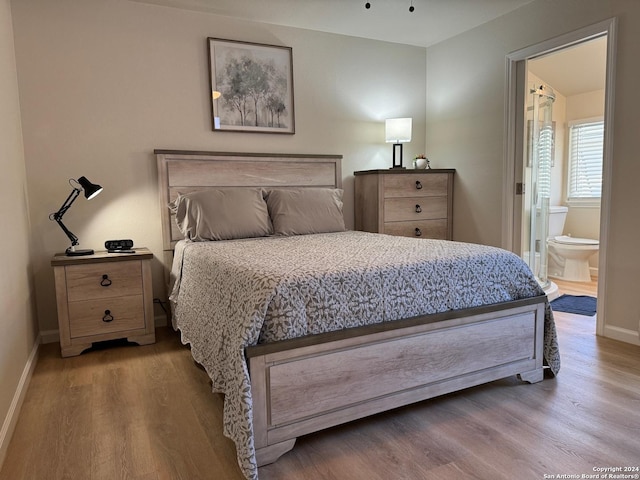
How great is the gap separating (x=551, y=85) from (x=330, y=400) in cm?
479

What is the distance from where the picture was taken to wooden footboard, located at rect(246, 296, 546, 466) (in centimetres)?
158

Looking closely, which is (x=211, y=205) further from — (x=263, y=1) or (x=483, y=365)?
(x=483, y=365)

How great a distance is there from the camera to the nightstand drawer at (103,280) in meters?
2.74

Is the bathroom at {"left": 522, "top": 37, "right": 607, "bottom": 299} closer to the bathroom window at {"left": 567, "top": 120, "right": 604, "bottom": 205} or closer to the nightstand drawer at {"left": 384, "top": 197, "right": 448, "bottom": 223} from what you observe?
the bathroom window at {"left": 567, "top": 120, "right": 604, "bottom": 205}

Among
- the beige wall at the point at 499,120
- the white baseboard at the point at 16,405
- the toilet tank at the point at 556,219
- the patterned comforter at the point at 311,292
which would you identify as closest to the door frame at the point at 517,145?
the beige wall at the point at 499,120

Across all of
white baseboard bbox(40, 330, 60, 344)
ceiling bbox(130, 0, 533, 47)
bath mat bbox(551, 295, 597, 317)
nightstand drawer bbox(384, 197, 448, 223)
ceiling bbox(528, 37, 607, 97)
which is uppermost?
ceiling bbox(130, 0, 533, 47)

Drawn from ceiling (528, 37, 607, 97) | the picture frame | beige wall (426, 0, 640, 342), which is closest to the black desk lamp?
the picture frame

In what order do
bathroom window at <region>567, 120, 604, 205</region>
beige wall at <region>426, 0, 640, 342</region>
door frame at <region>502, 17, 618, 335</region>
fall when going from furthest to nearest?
bathroom window at <region>567, 120, 604, 205</region>
door frame at <region>502, 17, 618, 335</region>
beige wall at <region>426, 0, 640, 342</region>

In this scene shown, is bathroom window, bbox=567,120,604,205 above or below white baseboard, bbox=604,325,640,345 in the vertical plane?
above

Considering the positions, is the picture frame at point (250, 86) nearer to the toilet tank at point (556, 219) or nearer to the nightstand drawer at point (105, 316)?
the nightstand drawer at point (105, 316)

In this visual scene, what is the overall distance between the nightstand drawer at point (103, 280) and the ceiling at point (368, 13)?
75.7 inches

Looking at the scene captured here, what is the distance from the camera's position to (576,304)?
12.2 feet

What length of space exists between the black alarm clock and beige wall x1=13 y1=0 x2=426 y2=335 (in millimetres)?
187

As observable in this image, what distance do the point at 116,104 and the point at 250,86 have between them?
1023 millimetres
